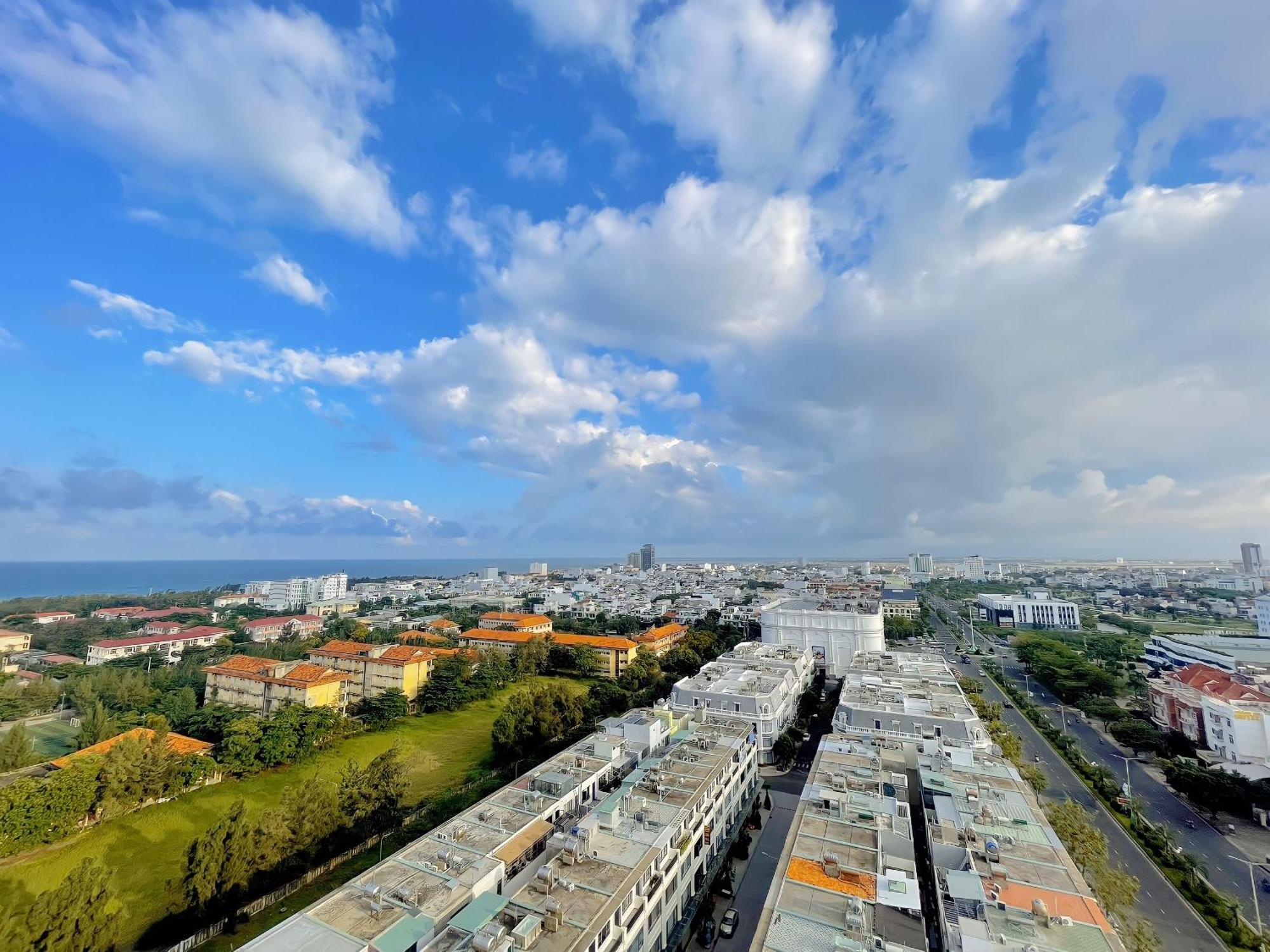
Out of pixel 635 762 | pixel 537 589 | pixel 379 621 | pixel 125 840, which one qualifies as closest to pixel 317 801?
pixel 125 840

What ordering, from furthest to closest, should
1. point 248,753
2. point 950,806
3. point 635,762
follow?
point 248,753, point 635,762, point 950,806

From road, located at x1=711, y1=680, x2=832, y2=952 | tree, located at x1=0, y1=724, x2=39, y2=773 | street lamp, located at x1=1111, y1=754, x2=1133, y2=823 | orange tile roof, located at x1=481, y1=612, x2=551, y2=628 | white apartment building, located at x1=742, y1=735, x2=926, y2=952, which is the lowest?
road, located at x1=711, y1=680, x2=832, y2=952

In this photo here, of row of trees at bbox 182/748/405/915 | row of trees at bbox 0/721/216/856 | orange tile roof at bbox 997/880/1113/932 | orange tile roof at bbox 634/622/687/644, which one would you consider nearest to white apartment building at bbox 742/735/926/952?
orange tile roof at bbox 997/880/1113/932

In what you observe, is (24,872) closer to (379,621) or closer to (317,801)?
(317,801)

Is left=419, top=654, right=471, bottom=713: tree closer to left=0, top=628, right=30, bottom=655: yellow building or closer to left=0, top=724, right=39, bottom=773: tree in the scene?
left=0, top=724, right=39, bottom=773: tree

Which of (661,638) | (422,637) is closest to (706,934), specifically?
(661,638)
